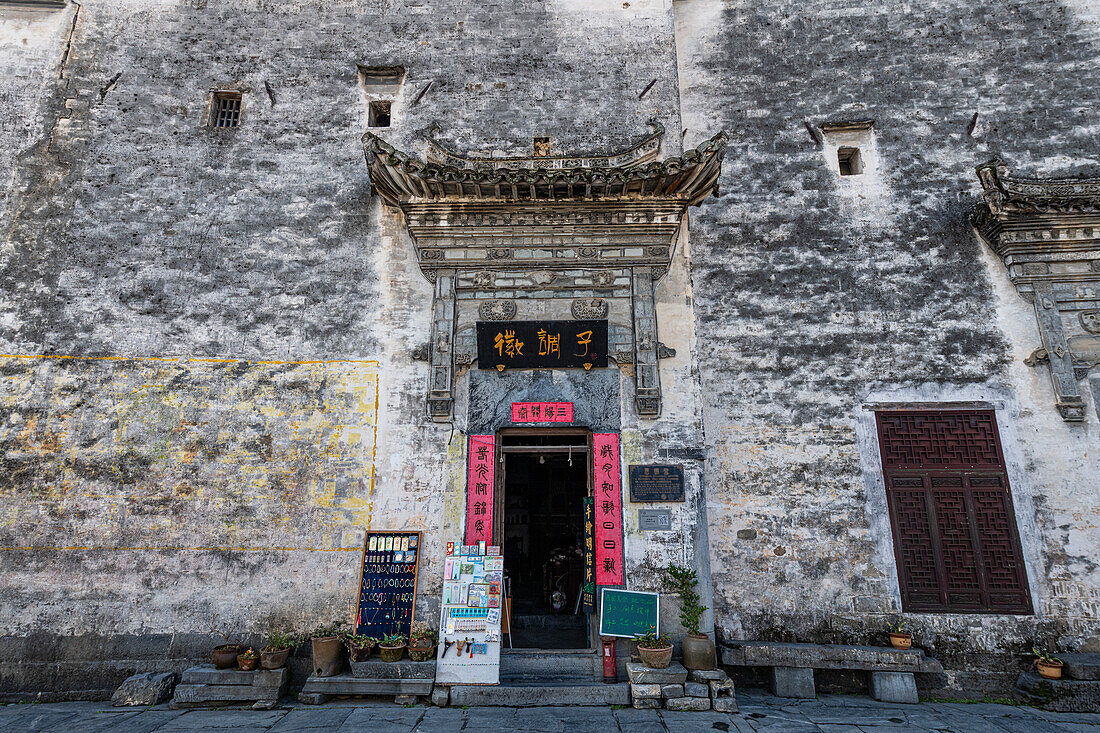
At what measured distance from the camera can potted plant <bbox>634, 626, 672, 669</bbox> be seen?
6305 millimetres

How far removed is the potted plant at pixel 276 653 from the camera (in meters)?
6.55

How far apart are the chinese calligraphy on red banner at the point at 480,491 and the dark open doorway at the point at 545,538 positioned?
223cm

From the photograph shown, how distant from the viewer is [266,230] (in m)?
8.52

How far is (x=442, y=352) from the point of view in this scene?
783cm

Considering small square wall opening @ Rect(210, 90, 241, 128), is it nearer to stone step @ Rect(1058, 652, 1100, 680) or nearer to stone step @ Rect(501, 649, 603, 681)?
stone step @ Rect(501, 649, 603, 681)

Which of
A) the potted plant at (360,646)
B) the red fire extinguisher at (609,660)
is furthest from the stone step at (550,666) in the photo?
the potted plant at (360,646)

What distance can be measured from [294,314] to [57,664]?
4996 mm

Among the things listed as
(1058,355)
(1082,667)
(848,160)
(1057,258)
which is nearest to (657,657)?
(1082,667)

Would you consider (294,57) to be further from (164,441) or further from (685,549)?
(685,549)

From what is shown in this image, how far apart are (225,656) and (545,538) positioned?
6.34 metres

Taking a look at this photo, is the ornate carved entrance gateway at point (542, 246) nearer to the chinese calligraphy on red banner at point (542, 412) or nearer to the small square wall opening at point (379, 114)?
the chinese calligraphy on red banner at point (542, 412)

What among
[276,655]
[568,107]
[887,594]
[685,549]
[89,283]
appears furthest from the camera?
[568,107]

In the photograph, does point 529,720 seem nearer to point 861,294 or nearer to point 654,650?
point 654,650

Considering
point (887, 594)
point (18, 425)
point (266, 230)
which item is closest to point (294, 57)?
point (266, 230)
